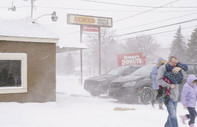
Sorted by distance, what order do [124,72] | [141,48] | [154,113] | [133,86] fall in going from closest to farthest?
1. [154,113]
2. [133,86]
3. [124,72]
4. [141,48]

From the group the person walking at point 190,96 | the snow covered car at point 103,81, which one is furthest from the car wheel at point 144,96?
the person walking at point 190,96

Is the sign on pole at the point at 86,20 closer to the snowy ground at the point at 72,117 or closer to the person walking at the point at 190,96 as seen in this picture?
the snowy ground at the point at 72,117

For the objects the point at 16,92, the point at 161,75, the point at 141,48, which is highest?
the point at 141,48

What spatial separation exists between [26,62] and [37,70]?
51cm

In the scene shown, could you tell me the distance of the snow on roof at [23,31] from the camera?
322 inches

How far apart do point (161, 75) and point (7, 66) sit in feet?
18.3

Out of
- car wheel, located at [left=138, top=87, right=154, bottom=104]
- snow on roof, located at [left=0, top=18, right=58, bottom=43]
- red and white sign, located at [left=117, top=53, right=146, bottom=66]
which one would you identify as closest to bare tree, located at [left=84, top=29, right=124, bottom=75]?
red and white sign, located at [left=117, top=53, right=146, bottom=66]

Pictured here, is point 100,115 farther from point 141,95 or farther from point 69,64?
point 69,64

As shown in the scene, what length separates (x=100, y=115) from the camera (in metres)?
7.25

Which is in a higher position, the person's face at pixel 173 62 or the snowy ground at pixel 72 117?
the person's face at pixel 173 62

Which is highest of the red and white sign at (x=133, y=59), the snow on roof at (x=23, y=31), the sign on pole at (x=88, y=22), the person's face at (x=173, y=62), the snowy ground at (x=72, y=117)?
the sign on pole at (x=88, y=22)

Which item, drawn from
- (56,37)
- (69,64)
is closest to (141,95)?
(56,37)

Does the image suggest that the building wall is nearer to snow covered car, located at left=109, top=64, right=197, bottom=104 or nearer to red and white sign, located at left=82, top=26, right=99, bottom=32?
snow covered car, located at left=109, top=64, right=197, bottom=104

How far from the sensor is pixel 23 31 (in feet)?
28.0
